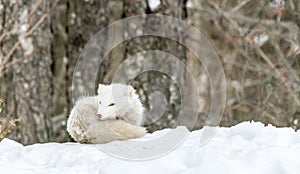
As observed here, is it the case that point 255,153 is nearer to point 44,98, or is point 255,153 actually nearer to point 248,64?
point 44,98

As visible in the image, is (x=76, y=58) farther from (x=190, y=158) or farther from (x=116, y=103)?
(x=190, y=158)

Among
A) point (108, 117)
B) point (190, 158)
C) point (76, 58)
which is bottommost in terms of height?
point (190, 158)

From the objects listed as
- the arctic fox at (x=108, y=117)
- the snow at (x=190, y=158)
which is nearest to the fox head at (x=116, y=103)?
the arctic fox at (x=108, y=117)

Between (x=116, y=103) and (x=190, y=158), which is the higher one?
(x=116, y=103)

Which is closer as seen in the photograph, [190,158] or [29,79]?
[190,158]

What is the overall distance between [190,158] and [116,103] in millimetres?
887

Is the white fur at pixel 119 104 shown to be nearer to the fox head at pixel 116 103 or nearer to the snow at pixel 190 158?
the fox head at pixel 116 103

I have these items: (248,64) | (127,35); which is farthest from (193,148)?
(248,64)

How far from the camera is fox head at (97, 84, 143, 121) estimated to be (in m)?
4.12

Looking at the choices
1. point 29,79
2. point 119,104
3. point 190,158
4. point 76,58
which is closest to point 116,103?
point 119,104

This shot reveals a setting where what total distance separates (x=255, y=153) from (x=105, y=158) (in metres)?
Result: 0.82

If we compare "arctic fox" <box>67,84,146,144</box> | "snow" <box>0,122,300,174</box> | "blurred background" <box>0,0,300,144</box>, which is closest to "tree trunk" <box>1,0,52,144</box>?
"blurred background" <box>0,0,300,144</box>

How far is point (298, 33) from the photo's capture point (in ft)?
26.9

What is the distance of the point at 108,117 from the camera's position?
412 centimetres
